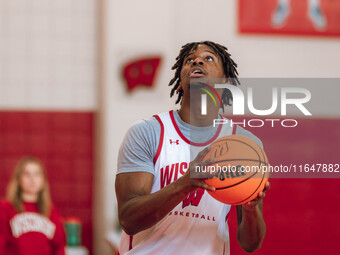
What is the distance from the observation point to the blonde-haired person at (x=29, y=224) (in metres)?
4.09

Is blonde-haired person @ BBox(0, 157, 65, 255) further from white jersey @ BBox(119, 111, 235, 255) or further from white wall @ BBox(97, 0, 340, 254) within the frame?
white jersey @ BBox(119, 111, 235, 255)

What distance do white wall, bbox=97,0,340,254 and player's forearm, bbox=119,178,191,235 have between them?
4453mm

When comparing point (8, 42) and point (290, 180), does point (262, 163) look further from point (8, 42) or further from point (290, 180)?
point (8, 42)

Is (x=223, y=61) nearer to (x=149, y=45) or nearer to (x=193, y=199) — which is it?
(x=193, y=199)

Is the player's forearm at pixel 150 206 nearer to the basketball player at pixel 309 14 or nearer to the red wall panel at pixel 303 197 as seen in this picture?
the red wall panel at pixel 303 197

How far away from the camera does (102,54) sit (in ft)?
21.1

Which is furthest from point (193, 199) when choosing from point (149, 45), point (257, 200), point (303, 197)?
point (303, 197)

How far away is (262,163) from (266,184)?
0.28ft

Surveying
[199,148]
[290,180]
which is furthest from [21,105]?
[199,148]

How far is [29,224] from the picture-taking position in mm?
4145

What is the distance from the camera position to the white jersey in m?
2.01

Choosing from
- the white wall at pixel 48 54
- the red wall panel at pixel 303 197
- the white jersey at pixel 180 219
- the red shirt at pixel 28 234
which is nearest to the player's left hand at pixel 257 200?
the white jersey at pixel 180 219

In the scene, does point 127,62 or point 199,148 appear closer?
point 199,148

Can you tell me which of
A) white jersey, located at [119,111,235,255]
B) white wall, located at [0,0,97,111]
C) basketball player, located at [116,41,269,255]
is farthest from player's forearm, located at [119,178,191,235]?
white wall, located at [0,0,97,111]
